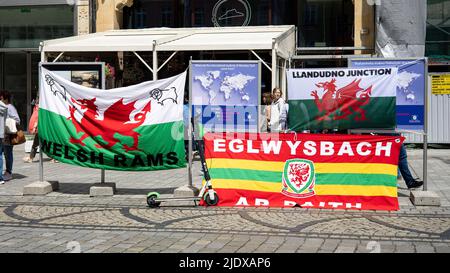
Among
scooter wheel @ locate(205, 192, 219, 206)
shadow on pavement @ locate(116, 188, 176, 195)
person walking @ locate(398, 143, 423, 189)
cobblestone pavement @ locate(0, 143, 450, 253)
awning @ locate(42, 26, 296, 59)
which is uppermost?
awning @ locate(42, 26, 296, 59)

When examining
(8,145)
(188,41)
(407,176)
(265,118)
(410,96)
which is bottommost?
(407,176)

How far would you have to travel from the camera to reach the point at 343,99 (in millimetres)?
9922

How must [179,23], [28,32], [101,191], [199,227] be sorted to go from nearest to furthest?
[199,227]
[101,191]
[179,23]
[28,32]

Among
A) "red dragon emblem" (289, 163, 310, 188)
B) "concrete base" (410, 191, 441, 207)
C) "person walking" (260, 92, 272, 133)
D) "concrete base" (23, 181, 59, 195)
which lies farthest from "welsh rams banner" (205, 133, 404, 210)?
"concrete base" (23, 181, 59, 195)

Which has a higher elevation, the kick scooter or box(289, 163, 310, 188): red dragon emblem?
box(289, 163, 310, 188): red dragon emblem

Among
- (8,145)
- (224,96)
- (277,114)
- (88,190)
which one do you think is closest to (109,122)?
(88,190)

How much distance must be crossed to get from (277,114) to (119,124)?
332 centimetres

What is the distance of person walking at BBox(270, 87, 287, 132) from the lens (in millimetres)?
12065

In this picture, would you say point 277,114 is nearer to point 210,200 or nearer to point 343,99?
point 343,99

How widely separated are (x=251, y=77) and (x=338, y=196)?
381 cm

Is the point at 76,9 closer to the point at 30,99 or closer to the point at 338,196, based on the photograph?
the point at 30,99

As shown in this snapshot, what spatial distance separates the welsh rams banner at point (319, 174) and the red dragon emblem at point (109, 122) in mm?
1776

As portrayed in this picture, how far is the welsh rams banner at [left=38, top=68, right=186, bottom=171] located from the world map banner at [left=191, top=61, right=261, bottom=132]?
906 millimetres

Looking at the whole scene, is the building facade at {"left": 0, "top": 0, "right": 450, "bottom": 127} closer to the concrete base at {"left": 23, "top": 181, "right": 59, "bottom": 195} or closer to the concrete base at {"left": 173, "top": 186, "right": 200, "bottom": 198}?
the concrete base at {"left": 173, "top": 186, "right": 200, "bottom": 198}
